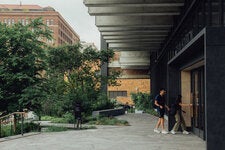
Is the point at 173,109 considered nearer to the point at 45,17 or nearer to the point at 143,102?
the point at 143,102

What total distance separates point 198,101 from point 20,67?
9157 millimetres

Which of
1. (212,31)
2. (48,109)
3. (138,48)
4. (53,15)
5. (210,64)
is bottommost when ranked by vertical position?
(48,109)

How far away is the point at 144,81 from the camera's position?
2318 inches

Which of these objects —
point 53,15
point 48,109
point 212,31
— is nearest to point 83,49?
point 48,109

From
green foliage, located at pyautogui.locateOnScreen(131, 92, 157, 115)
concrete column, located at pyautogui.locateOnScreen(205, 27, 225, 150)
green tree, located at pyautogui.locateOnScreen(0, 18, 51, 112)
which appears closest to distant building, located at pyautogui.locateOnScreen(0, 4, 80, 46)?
green foliage, located at pyautogui.locateOnScreen(131, 92, 157, 115)

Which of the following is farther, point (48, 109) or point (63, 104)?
point (48, 109)

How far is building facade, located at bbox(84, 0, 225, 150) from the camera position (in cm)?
910

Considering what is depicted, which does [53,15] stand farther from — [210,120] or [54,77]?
[210,120]

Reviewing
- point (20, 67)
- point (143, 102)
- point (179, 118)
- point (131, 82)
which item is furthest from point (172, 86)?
point (131, 82)

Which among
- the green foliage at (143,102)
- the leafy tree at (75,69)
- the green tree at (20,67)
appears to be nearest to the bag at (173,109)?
the green tree at (20,67)

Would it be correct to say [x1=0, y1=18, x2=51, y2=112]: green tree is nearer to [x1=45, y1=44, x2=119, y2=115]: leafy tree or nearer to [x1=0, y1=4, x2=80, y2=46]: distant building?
[x1=45, y1=44, x2=119, y2=115]: leafy tree

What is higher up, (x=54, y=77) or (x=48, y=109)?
(x=54, y=77)

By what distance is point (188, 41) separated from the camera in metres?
15.3

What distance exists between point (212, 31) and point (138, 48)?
85.3 ft
